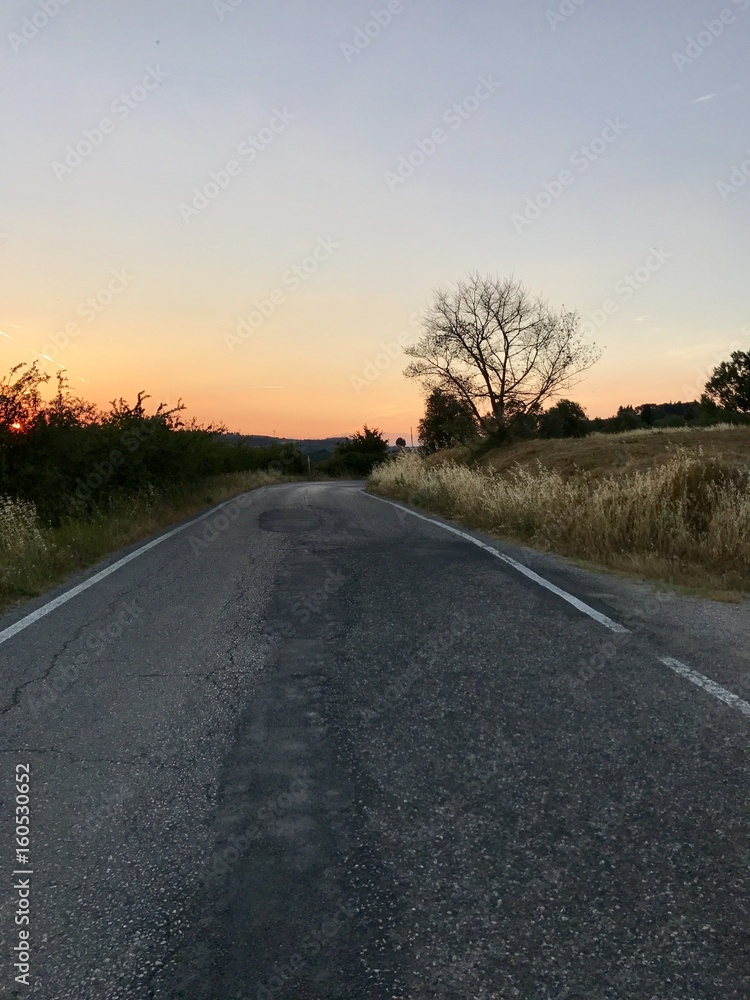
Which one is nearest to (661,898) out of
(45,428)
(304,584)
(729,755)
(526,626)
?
(729,755)

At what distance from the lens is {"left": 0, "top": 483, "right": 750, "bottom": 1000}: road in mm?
2348

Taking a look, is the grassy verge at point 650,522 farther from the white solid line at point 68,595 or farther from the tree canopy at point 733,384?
the tree canopy at point 733,384

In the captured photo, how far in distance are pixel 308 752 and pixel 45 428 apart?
12.4 metres

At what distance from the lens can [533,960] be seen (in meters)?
2.33

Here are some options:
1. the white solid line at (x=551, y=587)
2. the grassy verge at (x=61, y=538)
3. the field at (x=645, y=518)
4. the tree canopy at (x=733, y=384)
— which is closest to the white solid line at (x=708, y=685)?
the white solid line at (x=551, y=587)

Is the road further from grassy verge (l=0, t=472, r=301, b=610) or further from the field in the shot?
the field

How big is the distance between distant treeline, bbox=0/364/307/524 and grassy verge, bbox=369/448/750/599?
8124 millimetres

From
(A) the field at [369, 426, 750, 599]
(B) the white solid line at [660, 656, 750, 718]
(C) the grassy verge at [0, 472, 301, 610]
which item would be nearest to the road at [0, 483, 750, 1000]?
(B) the white solid line at [660, 656, 750, 718]

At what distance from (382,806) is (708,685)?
257 cm

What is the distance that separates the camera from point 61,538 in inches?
454

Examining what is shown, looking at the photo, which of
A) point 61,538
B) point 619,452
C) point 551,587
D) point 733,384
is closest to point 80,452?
point 61,538

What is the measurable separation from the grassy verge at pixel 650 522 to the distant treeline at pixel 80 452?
812cm

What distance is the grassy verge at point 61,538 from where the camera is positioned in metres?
8.88

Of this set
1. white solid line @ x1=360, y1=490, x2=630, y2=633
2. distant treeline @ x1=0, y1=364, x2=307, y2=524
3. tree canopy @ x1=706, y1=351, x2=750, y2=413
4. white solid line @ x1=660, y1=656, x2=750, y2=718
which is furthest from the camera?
tree canopy @ x1=706, y1=351, x2=750, y2=413
